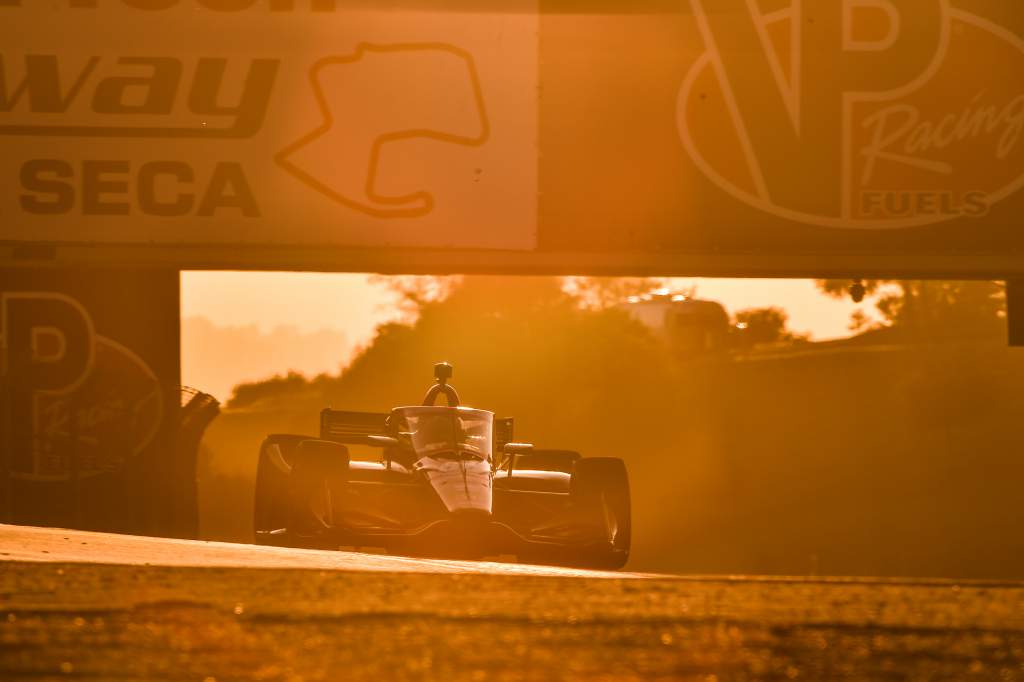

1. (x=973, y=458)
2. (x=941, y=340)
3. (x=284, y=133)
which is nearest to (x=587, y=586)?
(x=284, y=133)

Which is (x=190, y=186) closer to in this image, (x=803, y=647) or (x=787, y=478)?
(x=803, y=647)

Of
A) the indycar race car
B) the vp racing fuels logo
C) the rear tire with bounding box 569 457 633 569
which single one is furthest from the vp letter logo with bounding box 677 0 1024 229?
the vp racing fuels logo

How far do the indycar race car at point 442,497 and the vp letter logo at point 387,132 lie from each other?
397cm

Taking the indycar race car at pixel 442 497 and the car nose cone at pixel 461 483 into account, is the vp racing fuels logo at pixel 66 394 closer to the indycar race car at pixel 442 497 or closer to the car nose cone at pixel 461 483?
the indycar race car at pixel 442 497

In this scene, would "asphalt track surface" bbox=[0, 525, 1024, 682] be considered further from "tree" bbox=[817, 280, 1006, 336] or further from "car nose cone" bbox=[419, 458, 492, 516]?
"tree" bbox=[817, 280, 1006, 336]

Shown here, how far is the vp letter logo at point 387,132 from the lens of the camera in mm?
17359

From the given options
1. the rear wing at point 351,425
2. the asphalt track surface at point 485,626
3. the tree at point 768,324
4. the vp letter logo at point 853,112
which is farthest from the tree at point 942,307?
the asphalt track surface at point 485,626

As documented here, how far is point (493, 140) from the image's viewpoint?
17.4 m

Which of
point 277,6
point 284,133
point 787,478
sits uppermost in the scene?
point 277,6

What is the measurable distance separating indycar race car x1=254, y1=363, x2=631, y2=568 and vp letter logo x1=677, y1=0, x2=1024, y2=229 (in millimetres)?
5019

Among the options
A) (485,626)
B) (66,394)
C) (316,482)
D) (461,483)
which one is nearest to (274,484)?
(316,482)

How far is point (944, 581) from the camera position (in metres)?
6.09

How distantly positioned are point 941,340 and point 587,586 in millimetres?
59269

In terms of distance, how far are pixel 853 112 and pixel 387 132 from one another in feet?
15.9
